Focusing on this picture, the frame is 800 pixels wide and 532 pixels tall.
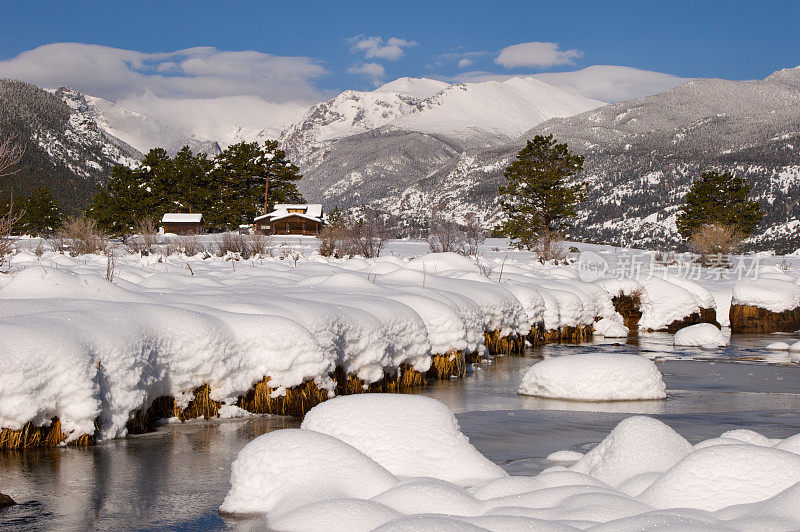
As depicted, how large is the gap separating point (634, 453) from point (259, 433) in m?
3.81

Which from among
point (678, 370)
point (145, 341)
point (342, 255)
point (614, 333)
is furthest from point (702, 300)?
point (145, 341)

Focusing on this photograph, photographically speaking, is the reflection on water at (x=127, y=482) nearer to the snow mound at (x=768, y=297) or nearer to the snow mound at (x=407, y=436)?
the snow mound at (x=407, y=436)

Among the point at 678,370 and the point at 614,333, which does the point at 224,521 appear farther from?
the point at 614,333

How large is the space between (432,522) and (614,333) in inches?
622

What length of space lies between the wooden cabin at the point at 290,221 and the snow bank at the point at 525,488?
55.6 meters

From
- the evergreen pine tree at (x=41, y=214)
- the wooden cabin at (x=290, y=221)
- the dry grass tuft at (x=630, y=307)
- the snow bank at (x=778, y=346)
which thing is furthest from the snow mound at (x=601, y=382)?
the evergreen pine tree at (x=41, y=214)

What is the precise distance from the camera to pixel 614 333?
19.1 m

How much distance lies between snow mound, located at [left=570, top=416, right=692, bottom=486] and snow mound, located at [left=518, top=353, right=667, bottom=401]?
14.0 ft

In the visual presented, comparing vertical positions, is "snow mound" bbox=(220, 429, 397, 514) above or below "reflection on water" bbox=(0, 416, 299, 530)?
above

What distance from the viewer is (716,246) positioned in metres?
43.8

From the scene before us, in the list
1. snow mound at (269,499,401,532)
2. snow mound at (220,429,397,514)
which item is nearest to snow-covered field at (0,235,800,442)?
snow mound at (220,429,397,514)

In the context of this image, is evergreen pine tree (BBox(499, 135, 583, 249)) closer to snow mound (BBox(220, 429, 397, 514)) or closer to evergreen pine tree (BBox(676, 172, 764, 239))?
evergreen pine tree (BBox(676, 172, 764, 239))

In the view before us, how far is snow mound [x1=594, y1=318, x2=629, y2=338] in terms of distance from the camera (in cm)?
1908

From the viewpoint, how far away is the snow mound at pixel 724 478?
4.81 metres
